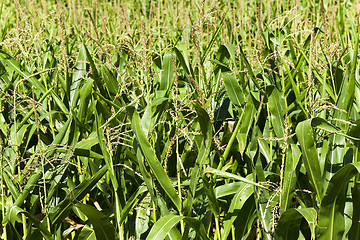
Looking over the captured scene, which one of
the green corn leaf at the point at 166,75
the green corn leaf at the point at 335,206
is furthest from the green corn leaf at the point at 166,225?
the green corn leaf at the point at 166,75

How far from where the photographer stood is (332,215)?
1.41 m

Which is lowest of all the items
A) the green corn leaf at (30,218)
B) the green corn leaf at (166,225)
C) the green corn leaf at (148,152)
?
the green corn leaf at (30,218)

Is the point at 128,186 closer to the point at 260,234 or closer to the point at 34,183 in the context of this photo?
the point at 34,183

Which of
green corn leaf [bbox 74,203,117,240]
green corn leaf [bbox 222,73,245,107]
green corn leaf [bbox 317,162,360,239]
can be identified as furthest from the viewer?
green corn leaf [bbox 222,73,245,107]

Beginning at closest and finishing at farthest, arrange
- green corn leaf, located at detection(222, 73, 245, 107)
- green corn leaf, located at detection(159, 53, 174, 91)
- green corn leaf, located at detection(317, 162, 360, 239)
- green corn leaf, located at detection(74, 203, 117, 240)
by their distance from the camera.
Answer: green corn leaf, located at detection(317, 162, 360, 239) < green corn leaf, located at detection(74, 203, 117, 240) < green corn leaf, located at detection(222, 73, 245, 107) < green corn leaf, located at detection(159, 53, 174, 91)

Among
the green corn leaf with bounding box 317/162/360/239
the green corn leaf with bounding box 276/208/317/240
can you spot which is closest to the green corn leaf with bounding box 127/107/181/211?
the green corn leaf with bounding box 276/208/317/240

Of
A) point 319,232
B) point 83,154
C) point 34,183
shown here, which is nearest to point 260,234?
point 319,232

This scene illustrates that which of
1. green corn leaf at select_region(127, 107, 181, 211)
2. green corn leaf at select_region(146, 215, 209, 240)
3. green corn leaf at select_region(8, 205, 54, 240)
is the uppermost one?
green corn leaf at select_region(127, 107, 181, 211)

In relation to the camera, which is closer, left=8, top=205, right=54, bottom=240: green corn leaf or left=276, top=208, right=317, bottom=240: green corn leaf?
left=276, top=208, right=317, bottom=240: green corn leaf

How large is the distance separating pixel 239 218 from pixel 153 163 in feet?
1.28

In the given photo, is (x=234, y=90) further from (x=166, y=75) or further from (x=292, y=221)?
(x=292, y=221)

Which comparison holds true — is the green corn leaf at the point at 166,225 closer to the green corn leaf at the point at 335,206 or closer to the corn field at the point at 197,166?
the corn field at the point at 197,166

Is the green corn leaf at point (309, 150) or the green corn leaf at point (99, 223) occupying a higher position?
the green corn leaf at point (309, 150)

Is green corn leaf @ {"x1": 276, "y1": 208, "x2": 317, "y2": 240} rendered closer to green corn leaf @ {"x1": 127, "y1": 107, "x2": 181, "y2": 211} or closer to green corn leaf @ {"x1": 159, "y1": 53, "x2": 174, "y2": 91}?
green corn leaf @ {"x1": 127, "y1": 107, "x2": 181, "y2": 211}
